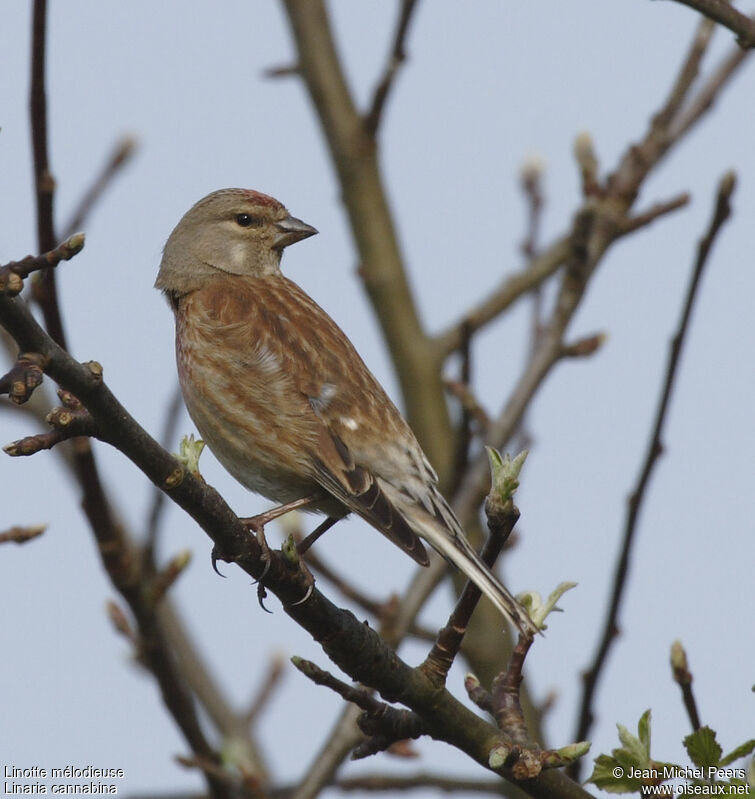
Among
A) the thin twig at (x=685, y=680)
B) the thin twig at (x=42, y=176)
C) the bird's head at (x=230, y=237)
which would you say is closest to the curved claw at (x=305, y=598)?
the thin twig at (x=685, y=680)

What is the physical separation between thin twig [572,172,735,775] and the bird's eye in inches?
113

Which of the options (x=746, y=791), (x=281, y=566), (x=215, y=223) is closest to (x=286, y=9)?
(x=215, y=223)

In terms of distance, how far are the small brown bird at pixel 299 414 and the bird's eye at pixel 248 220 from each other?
0.73m

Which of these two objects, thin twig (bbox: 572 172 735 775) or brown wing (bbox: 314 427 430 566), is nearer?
brown wing (bbox: 314 427 430 566)

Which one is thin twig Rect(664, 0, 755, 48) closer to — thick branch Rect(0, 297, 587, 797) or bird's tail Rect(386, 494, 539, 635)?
bird's tail Rect(386, 494, 539, 635)

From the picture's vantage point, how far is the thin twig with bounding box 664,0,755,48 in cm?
448

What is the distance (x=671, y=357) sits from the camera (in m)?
5.20

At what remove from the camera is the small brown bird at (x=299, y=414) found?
5.19 metres

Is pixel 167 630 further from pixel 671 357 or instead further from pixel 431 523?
pixel 671 357

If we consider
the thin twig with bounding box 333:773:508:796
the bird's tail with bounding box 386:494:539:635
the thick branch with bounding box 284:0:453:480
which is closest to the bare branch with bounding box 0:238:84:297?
the bird's tail with bounding box 386:494:539:635

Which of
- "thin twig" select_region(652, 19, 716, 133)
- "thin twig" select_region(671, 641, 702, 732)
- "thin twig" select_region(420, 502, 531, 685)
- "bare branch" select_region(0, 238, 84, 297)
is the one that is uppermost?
"thin twig" select_region(652, 19, 716, 133)

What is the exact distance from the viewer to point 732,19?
450 cm

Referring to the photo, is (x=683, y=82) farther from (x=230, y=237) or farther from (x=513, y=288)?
(x=230, y=237)

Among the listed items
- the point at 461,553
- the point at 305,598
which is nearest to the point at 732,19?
the point at 461,553
